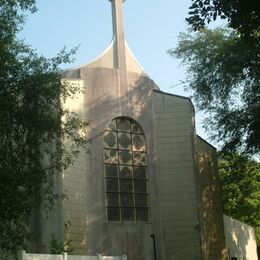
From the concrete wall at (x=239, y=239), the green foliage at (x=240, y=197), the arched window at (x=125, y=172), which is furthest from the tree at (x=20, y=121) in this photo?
the green foliage at (x=240, y=197)

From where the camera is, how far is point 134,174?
904 inches

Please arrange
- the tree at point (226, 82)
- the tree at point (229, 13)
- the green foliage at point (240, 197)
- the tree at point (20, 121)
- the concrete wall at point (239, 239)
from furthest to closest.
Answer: the green foliage at point (240, 197) < the concrete wall at point (239, 239) < the tree at point (226, 82) < the tree at point (20, 121) < the tree at point (229, 13)

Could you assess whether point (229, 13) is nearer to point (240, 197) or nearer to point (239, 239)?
point (239, 239)

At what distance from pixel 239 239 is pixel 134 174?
947 centimetres

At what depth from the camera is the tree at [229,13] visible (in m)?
7.94

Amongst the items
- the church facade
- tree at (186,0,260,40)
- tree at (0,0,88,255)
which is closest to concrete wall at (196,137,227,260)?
the church facade

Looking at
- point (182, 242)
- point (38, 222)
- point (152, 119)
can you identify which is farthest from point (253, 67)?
point (38, 222)

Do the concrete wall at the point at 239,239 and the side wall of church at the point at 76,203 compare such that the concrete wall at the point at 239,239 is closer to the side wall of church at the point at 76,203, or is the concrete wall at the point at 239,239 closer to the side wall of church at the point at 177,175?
the side wall of church at the point at 177,175

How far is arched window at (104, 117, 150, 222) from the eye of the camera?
22.2 m

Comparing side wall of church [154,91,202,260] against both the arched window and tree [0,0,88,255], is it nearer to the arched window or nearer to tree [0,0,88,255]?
the arched window

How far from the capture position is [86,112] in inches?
878

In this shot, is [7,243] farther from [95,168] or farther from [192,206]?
[192,206]

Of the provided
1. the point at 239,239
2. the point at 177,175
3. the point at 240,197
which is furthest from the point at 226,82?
the point at 240,197

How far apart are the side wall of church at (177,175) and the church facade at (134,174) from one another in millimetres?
42
